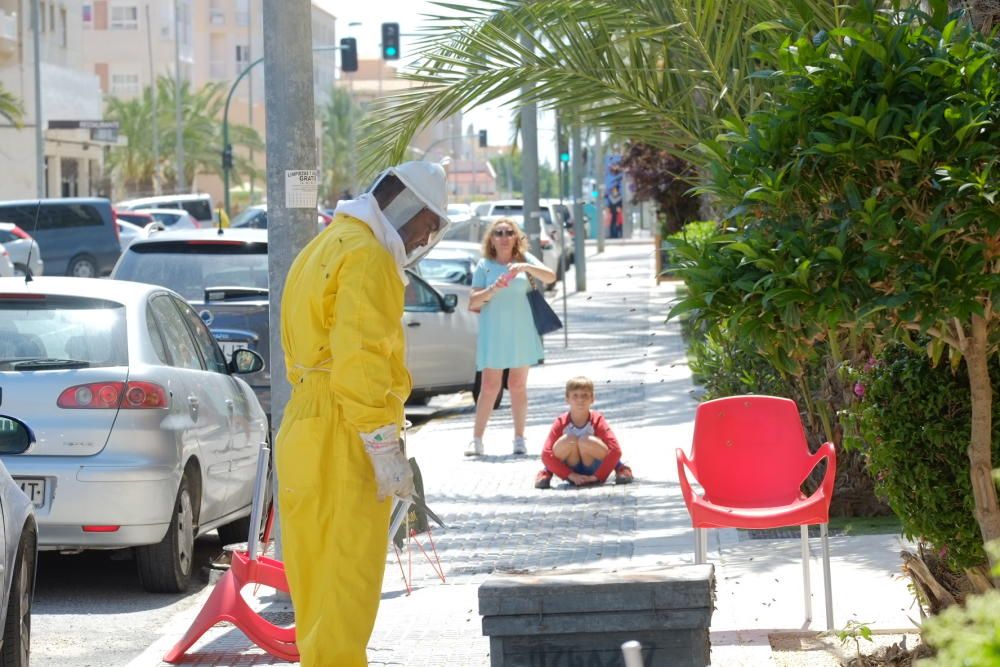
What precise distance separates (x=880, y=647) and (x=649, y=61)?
14.8 ft

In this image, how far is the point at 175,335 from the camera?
8703mm

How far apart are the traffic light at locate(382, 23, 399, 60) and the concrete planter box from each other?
31625mm

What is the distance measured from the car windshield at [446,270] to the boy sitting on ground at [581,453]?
392 inches

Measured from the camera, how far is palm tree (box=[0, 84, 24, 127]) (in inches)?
1791

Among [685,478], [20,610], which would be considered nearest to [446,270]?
[685,478]

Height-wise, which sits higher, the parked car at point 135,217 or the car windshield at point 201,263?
the parked car at point 135,217

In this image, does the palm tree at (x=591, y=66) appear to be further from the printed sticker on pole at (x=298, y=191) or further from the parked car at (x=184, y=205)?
the parked car at (x=184, y=205)

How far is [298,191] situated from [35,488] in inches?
71.9

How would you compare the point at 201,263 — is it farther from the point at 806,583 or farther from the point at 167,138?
the point at 167,138

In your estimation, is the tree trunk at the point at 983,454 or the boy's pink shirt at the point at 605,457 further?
the boy's pink shirt at the point at 605,457

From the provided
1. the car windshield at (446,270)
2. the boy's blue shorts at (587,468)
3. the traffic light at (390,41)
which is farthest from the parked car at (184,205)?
the boy's blue shorts at (587,468)

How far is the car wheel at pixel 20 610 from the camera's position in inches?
221

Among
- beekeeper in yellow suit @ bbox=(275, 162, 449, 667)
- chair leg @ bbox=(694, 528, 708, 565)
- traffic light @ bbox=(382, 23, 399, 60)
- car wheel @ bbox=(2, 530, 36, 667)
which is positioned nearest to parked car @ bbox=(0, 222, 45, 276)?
traffic light @ bbox=(382, 23, 399, 60)

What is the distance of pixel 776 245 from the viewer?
15.4ft
